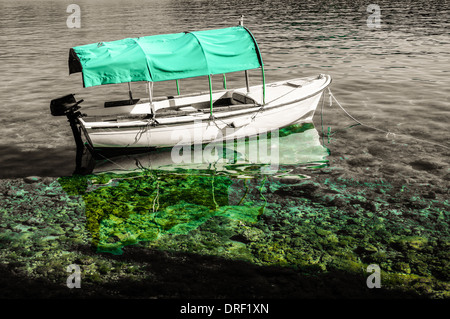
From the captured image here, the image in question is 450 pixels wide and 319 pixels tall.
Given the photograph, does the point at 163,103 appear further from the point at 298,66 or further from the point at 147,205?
the point at 298,66

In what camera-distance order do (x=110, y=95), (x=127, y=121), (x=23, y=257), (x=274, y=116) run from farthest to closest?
1. (x=110, y=95)
2. (x=274, y=116)
3. (x=127, y=121)
4. (x=23, y=257)

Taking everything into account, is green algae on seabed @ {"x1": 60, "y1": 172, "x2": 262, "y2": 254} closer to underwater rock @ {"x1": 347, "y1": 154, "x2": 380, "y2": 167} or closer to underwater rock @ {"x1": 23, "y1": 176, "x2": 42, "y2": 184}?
underwater rock @ {"x1": 23, "y1": 176, "x2": 42, "y2": 184}

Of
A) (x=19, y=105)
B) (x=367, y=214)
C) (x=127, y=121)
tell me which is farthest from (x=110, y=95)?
(x=367, y=214)

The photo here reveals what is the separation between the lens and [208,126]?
14.7 meters

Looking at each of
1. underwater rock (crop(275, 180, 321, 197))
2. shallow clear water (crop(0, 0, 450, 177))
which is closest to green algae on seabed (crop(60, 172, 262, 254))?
underwater rock (crop(275, 180, 321, 197))

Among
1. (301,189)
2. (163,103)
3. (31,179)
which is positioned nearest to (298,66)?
(163,103)

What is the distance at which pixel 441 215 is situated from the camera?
10.3 meters

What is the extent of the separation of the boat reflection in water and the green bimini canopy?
120 inches

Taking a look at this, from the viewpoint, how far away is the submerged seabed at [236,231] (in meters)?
8.07

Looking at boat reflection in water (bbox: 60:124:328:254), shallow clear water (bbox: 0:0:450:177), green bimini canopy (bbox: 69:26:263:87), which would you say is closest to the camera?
boat reflection in water (bbox: 60:124:328:254)

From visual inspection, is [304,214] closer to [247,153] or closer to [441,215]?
[441,215]

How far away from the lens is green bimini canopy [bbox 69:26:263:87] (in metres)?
13.2

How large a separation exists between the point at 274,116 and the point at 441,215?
720cm
